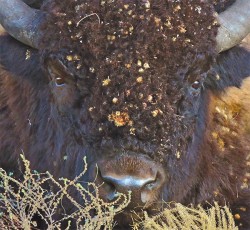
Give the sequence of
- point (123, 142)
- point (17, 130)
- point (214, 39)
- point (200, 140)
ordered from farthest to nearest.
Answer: point (17, 130), point (200, 140), point (214, 39), point (123, 142)

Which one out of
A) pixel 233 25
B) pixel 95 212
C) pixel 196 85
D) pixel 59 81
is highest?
pixel 233 25

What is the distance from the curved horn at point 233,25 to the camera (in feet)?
20.2

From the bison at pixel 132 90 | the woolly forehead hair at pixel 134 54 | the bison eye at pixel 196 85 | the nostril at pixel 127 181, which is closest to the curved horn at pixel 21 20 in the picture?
the bison at pixel 132 90

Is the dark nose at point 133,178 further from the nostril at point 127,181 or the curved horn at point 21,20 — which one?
the curved horn at point 21,20

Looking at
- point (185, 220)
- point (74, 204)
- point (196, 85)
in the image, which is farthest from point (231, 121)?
point (74, 204)

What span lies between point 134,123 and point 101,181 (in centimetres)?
45

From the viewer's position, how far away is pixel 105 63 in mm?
5664

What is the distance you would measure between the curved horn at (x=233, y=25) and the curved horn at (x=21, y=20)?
4.34 ft

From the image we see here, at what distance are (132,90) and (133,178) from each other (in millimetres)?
600

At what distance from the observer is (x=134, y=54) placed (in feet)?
18.5

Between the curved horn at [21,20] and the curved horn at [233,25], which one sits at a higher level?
the curved horn at [233,25]

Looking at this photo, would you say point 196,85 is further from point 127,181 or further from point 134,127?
point 127,181

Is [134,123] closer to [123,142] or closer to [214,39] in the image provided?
[123,142]

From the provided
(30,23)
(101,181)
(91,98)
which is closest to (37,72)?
(30,23)
